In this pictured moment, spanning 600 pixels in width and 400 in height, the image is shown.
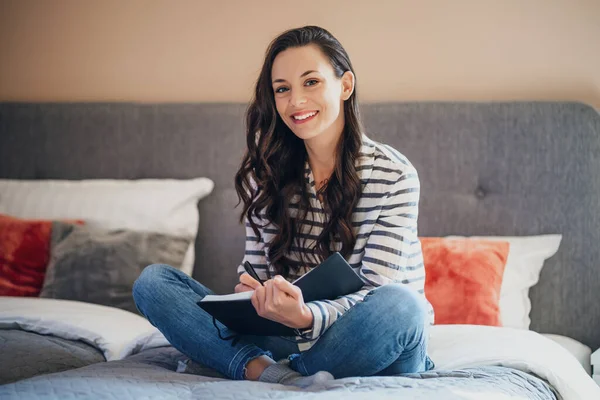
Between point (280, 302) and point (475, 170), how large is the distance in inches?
51.1

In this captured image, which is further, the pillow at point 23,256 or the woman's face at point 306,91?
the pillow at point 23,256

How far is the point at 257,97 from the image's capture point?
222 cm

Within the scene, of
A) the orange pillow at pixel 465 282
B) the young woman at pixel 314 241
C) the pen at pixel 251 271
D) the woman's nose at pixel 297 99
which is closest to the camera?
the young woman at pixel 314 241

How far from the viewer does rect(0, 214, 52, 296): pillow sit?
2768mm

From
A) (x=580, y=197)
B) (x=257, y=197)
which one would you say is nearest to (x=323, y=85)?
(x=257, y=197)

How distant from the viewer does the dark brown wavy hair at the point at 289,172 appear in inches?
83.0

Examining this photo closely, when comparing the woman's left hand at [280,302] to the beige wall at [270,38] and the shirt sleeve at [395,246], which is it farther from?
the beige wall at [270,38]

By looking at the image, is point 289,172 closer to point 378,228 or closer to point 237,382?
point 378,228

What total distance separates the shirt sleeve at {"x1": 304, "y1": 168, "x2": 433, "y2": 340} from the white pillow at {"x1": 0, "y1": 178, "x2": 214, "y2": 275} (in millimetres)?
1052

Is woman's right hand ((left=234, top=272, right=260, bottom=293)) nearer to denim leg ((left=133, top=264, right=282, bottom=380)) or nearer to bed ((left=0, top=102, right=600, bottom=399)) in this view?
denim leg ((left=133, top=264, right=282, bottom=380))

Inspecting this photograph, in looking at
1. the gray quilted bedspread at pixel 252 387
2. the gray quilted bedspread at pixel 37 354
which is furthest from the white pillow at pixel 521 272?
the gray quilted bedspread at pixel 37 354

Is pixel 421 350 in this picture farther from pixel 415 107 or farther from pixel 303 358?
pixel 415 107

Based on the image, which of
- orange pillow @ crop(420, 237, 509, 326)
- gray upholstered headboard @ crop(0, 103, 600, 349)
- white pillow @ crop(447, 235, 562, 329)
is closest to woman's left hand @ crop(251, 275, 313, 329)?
orange pillow @ crop(420, 237, 509, 326)

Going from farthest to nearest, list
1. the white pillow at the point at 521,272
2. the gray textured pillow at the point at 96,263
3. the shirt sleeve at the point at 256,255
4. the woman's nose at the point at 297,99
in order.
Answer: the gray textured pillow at the point at 96,263 < the white pillow at the point at 521,272 < the shirt sleeve at the point at 256,255 < the woman's nose at the point at 297,99
